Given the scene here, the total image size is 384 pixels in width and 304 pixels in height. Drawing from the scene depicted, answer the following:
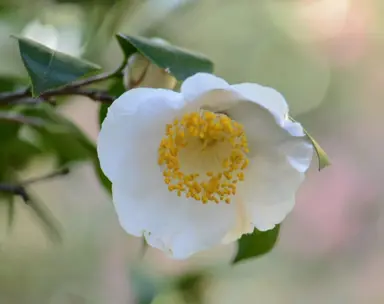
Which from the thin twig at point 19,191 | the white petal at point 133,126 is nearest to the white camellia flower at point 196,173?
the white petal at point 133,126

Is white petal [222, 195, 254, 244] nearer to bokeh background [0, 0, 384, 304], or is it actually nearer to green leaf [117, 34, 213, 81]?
green leaf [117, 34, 213, 81]

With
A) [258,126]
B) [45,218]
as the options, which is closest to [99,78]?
[258,126]

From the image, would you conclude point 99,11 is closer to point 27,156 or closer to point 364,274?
point 27,156

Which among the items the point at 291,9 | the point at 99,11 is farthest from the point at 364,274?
the point at 99,11

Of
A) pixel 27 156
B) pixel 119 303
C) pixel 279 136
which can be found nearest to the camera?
pixel 279 136

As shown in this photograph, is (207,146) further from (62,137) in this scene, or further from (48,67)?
(62,137)

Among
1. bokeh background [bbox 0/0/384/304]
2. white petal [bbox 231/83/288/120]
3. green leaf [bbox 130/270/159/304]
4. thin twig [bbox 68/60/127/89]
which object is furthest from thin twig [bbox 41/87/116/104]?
bokeh background [bbox 0/0/384/304]

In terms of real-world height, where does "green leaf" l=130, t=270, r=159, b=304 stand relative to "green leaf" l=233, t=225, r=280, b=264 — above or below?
below
